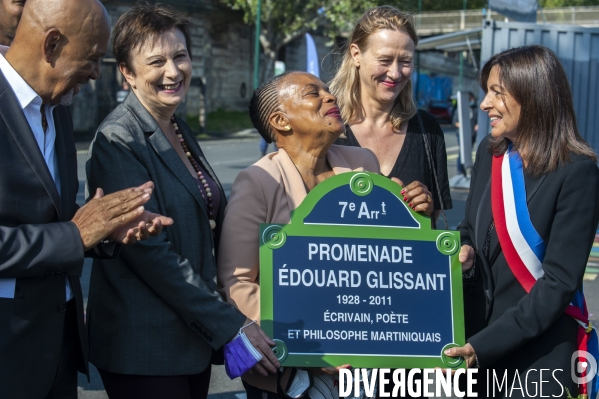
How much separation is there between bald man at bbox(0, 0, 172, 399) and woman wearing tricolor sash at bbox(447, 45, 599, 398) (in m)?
1.27

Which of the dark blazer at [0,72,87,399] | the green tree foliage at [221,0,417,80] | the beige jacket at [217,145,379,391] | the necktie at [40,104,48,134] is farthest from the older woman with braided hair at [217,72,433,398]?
the green tree foliage at [221,0,417,80]

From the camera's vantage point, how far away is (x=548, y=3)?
2480 inches

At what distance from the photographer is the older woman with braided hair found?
2.68 m

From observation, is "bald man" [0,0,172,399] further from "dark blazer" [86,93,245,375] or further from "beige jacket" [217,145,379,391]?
"beige jacket" [217,145,379,391]

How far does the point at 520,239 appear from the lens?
2.71m

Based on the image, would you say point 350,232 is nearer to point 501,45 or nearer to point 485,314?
point 485,314

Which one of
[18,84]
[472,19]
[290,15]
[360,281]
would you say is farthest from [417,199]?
[472,19]

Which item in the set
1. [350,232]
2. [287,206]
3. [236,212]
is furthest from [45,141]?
[350,232]

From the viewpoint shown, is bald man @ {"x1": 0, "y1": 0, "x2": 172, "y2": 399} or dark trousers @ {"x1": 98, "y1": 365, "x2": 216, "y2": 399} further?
dark trousers @ {"x1": 98, "y1": 365, "x2": 216, "y2": 399}

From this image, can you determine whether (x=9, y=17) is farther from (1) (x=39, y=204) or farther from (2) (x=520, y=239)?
(2) (x=520, y=239)

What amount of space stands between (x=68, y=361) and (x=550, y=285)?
67.5 inches

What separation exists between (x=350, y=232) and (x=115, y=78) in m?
24.0

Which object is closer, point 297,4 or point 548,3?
point 297,4

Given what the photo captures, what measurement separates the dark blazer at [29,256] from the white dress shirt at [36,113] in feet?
0.08
